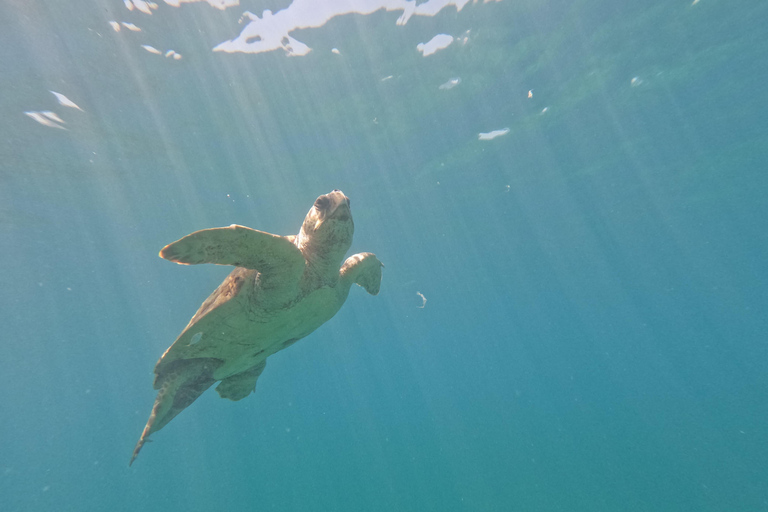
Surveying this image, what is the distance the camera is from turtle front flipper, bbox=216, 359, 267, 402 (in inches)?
213

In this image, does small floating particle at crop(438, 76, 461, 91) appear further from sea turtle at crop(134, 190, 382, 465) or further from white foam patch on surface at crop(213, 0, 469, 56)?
sea turtle at crop(134, 190, 382, 465)

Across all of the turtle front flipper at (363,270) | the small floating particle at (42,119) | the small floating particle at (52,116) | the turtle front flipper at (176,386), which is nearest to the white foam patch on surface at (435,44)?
the turtle front flipper at (363,270)

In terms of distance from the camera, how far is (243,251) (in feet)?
9.59

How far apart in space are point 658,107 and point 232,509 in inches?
1250

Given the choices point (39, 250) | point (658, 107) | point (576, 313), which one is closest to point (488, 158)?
point (658, 107)

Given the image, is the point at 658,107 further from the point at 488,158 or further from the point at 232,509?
the point at 232,509

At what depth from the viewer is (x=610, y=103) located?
48.7ft

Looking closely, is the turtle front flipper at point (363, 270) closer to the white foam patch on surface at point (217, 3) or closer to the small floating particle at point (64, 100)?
the white foam patch on surface at point (217, 3)

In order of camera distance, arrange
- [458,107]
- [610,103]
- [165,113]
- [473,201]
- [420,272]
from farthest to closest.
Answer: [420,272], [473,201], [610,103], [458,107], [165,113]

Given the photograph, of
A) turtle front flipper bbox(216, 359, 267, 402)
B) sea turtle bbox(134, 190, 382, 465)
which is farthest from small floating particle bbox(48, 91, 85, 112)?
sea turtle bbox(134, 190, 382, 465)

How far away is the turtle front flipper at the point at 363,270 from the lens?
4.45 m

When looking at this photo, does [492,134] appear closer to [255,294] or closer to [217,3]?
[217,3]

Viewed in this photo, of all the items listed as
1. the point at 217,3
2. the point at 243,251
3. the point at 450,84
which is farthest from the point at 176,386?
the point at 450,84

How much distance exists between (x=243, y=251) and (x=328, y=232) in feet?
2.70
